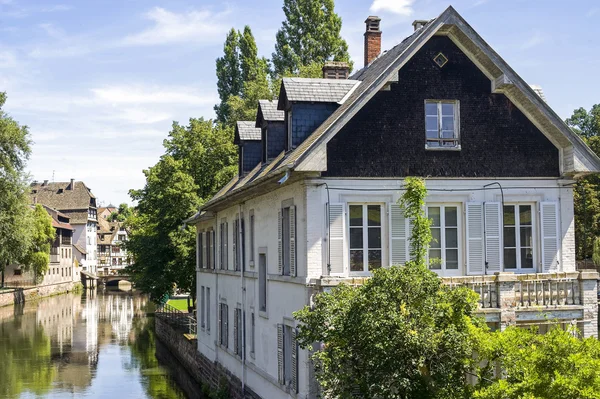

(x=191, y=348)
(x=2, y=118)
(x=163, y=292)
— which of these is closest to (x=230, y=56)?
(x=2, y=118)

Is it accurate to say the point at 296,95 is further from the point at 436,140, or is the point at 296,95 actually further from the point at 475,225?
the point at 475,225

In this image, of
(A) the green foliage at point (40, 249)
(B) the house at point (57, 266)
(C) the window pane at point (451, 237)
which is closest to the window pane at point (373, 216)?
(C) the window pane at point (451, 237)

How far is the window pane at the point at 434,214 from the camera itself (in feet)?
59.8

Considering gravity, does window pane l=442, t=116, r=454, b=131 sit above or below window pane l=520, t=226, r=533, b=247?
above

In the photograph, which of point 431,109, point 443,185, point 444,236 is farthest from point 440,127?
point 444,236

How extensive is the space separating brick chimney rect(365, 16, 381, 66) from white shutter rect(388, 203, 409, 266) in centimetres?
974

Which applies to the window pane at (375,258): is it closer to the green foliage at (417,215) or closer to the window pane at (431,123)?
the green foliage at (417,215)

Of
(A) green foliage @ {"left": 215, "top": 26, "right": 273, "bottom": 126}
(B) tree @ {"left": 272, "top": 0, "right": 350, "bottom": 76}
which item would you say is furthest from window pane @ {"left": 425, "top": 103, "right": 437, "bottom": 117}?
(A) green foliage @ {"left": 215, "top": 26, "right": 273, "bottom": 126}

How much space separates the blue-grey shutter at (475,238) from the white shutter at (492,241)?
0.13 m

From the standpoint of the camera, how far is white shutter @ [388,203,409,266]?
1770cm

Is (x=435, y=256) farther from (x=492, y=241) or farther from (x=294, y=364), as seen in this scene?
(x=294, y=364)

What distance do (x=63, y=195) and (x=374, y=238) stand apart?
368ft

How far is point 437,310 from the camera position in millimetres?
13453

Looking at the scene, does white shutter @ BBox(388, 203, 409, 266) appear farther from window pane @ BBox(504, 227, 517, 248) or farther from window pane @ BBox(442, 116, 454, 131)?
→ window pane @ BBox(504, 227, 517, 248)
